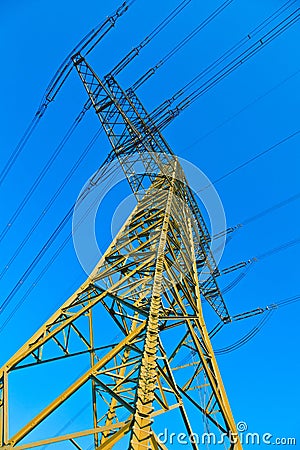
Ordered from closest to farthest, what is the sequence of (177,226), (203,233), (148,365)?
1. (148,365)
2. (177,226)
3. (203,233)

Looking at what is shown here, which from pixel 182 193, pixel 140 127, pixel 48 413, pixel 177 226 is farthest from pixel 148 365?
pixel 140 127

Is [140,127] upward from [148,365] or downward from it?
upward

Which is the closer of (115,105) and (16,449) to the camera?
(16,449)

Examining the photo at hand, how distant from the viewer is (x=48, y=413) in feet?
20.4

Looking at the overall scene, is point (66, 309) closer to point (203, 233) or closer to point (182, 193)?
point (182, 193)

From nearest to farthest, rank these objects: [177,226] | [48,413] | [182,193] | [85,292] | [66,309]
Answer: [48,413], [66,309], [85,292], [177,226], [182,193]

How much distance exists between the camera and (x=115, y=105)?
1549cm

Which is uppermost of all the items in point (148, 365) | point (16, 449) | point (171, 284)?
point (171, 284)

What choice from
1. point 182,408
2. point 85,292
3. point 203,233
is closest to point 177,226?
point 85,292

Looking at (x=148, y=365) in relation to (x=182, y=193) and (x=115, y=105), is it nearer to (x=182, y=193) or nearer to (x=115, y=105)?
(x=182, y=193)

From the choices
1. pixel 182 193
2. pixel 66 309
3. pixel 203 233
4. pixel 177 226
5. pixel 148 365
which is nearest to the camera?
pixel 148 365

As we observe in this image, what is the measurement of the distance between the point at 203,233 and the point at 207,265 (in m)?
1.93

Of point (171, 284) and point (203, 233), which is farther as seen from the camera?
point (203, 233)

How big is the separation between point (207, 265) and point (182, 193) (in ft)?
11.6
